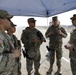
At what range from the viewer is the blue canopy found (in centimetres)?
546

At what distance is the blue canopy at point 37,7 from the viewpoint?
5.46 meters

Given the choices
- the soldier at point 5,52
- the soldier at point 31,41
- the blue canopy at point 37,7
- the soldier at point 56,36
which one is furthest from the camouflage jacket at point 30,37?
the soldier at point 5,52

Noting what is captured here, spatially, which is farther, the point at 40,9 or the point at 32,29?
the point at 32,29

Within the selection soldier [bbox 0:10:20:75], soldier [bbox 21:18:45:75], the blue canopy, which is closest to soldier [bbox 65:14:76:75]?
the blue canopy

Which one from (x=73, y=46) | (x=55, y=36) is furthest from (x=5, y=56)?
(x=55, y=36)

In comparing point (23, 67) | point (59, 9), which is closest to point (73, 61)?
point (59, 9)

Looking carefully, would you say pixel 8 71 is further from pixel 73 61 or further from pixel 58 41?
pixel 58 41

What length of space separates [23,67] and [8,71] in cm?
582

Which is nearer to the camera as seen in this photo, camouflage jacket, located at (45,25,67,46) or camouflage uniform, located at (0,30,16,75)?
camouflage uniform, located at (0,30,16,75)

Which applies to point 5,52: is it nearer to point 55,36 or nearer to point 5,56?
point 5,56

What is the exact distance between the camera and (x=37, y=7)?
592 cm

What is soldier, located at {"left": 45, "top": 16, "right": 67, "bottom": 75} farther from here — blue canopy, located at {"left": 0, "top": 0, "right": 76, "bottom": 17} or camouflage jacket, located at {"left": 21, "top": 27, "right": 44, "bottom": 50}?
blue canopy, located at {"left": 0, "top": 0, "right": 76, "bottom": 17}

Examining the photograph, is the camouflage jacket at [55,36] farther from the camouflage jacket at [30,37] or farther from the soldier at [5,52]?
the soldier at [5,52]

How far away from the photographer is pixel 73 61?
6348 millimetres
